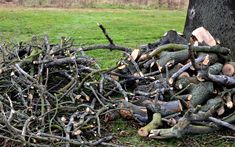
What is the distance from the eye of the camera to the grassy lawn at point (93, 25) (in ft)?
36.6

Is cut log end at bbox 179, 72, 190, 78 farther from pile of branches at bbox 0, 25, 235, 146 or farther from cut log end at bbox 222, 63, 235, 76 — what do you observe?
cut log end at bbox 222, 63, 235, 76

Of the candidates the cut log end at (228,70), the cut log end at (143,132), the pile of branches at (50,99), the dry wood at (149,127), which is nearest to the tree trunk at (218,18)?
the cut log end at (228,70)

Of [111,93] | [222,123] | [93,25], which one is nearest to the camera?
[222,123]

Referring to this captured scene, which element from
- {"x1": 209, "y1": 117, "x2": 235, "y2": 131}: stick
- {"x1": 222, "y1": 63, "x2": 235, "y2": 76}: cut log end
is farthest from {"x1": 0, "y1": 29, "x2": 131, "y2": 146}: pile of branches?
{"x1": 222, "y1": 63, "x2": 235, "y2": 76}: cut log end

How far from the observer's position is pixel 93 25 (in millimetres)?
14148

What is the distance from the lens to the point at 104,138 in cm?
475

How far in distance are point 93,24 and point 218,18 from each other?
8.22 m

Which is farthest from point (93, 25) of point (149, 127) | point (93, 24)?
point (149, 127)

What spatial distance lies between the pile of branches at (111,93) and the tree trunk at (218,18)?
375 mm

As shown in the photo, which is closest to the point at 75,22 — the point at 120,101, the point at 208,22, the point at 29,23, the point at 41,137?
the point at 29,23

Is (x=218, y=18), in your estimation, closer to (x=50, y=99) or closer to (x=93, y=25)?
(x=50, y=99)

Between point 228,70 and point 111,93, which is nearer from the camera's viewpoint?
point 228,70

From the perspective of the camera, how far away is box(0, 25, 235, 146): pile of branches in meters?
4.95

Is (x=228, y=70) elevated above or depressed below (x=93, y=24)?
above
